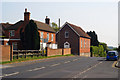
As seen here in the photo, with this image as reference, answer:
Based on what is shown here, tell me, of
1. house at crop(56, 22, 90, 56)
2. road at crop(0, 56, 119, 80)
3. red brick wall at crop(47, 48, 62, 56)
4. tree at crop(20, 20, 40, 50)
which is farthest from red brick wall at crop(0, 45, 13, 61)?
house at crop(56, 22, 90, 56)

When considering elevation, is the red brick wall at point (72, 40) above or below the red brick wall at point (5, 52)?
above

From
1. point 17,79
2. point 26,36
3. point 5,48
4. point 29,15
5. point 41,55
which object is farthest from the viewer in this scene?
point 29,15

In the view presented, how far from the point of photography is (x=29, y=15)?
46688 mm

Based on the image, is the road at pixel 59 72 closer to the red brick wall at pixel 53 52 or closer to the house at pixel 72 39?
the red brick wall at pixel 53 52

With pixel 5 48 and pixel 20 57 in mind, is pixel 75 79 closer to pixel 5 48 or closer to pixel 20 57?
pixel 5 48

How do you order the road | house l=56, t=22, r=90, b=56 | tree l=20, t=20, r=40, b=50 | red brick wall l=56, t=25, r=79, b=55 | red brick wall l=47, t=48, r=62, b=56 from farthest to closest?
red brick wall l=56, t=25, r=79, b=55, house l=56, t=22, r=90, b=56, tree l=20, t=20, r=40, b=50, red brick wall l=47, t=48, r=62, b=56, the road

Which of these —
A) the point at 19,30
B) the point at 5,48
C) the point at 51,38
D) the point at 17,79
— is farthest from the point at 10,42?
the point at 17,79

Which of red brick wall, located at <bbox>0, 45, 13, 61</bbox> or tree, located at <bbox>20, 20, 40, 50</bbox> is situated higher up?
tree, located at <bbox>20, 20, 40, 50</bbox>

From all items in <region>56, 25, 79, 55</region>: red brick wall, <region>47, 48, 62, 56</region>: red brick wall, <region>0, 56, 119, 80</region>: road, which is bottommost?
<region>0, 56, 119, 80</region>: road

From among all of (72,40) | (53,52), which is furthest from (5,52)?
(72,40)

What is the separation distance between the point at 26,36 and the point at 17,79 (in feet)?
98.1

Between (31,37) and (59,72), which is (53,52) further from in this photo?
(59,72)

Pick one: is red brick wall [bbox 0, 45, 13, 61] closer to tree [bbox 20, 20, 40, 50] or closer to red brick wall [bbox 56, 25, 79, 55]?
tree [bbox 20, 20, 40, 50]

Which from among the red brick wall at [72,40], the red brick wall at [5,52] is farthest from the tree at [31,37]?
the red brick wall at [72,40]
